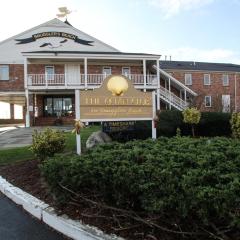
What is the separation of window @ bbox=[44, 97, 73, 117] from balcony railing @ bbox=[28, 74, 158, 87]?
3655mm

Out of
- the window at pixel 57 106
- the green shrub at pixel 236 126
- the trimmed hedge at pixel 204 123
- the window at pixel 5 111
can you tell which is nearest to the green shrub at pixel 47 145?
the green shrub at pixel 236 126

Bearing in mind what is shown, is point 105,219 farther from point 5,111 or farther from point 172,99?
point 5,111

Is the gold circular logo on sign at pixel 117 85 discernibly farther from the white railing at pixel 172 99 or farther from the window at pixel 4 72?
the window at pixel 4 72

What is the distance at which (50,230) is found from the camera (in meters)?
6.41

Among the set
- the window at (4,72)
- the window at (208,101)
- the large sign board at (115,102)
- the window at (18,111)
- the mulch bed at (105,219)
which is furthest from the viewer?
the window at (18,111)

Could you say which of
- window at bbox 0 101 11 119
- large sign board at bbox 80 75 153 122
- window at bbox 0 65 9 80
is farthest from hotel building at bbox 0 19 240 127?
large sign board at bbox 80 75 153 122

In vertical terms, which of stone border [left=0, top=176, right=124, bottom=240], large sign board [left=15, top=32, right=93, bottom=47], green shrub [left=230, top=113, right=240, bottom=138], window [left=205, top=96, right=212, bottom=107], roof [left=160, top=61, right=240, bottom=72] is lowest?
stone border [left=0, top=176, right=124, bottom=240]

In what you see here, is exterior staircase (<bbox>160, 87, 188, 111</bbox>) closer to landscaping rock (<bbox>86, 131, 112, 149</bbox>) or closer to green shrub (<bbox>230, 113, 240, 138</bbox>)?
green shrub (<bbox>230, 113, 240, 138</bbox>)

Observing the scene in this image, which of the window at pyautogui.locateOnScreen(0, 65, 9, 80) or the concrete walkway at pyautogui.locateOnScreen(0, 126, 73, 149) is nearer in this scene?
the concrete walkway at pyautogui.locateOnScreen(0, 126, 73, 149)

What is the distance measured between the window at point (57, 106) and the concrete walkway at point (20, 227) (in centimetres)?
3407

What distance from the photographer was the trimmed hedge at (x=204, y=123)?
16250 mm

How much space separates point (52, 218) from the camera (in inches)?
259

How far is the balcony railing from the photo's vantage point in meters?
36.4

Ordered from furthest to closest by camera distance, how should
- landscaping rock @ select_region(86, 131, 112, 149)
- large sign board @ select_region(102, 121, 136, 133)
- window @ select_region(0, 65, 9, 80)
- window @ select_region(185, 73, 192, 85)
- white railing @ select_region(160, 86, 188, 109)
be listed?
window @ select_region(185, 73, 192, 85) < window @ select_region(0, 65, 9, 80) < white railing @ select_region(160, 86, 188, 109) < landscaping rock @ select_region(86, 131, 112, 149) < large sign board @ select_region(102, 121, 136, 133)
